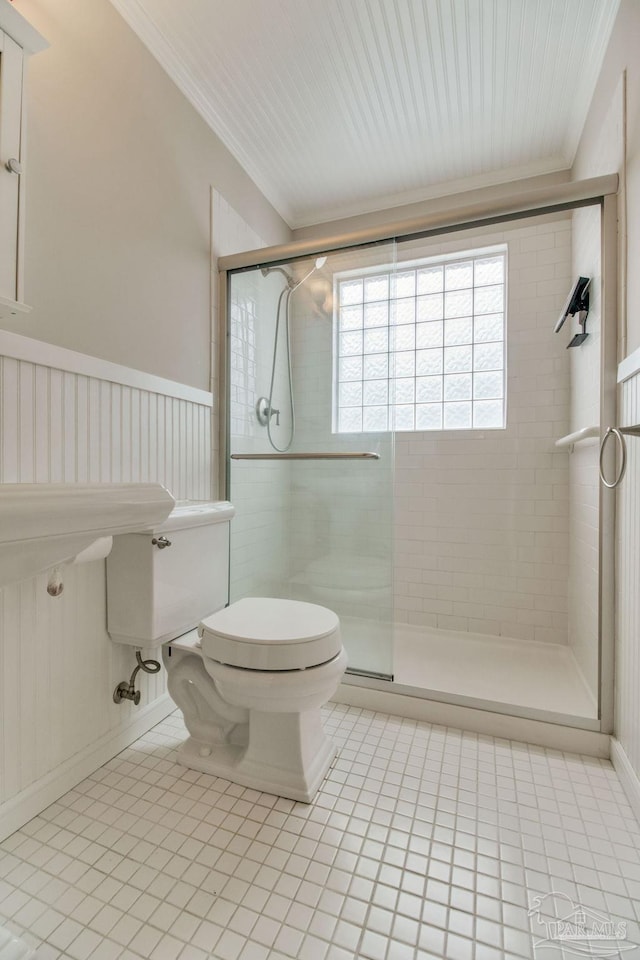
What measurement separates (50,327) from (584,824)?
194 centimetres

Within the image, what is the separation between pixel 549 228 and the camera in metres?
2.29

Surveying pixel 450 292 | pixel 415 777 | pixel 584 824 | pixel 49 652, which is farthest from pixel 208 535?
pixel 450 292

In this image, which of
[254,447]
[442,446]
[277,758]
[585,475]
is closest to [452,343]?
[442,446]

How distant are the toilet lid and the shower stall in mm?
608

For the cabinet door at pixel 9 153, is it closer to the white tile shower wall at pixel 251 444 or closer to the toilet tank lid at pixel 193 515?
the toilet tank lid at pixel 193 515

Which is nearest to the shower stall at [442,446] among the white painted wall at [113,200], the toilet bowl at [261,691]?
the white painted wall at [113,200]

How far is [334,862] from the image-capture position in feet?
3.33

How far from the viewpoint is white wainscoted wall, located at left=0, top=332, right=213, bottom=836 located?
1.09 meters

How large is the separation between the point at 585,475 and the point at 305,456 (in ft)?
4.00

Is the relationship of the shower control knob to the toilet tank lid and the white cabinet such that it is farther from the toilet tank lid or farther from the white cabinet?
the white cabinet

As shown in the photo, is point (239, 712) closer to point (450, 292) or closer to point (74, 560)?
point (74, 560)

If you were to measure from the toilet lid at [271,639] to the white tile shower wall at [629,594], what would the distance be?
33.9 inches

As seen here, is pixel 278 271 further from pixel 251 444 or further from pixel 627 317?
pixel 627 317

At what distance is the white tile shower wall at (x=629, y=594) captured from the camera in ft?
→ 4.09
